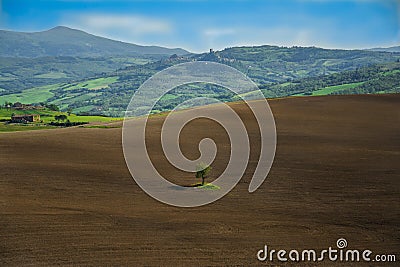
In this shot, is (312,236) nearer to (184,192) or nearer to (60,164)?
(184,192)

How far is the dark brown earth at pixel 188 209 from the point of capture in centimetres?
1130

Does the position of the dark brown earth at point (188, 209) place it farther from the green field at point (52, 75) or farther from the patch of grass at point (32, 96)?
the green field at point (52, 75)

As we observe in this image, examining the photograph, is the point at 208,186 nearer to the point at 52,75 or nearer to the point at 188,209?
the point at 188,209

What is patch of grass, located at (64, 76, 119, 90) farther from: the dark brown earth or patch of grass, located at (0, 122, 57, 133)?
the dark brown earth

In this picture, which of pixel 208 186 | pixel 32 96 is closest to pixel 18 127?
pixel 208 186

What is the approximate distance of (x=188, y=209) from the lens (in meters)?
14.4

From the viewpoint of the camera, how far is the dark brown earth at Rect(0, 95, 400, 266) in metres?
11.3

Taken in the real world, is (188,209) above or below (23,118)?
below

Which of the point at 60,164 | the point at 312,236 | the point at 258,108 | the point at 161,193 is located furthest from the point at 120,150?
the point at 258,108

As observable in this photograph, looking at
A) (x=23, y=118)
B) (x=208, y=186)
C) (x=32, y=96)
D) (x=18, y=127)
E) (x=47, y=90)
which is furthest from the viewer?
(x=47, y=90)

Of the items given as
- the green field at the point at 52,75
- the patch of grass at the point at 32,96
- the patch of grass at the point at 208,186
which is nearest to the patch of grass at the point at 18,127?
the patch of grass at the point at 208,186

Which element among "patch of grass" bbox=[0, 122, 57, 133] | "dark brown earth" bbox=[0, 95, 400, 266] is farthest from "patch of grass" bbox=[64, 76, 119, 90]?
"dark brown earth" bbox=[0, 95, 400, 266]

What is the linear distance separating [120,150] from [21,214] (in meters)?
10.6

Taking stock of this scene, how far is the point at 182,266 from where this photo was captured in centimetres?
1048
